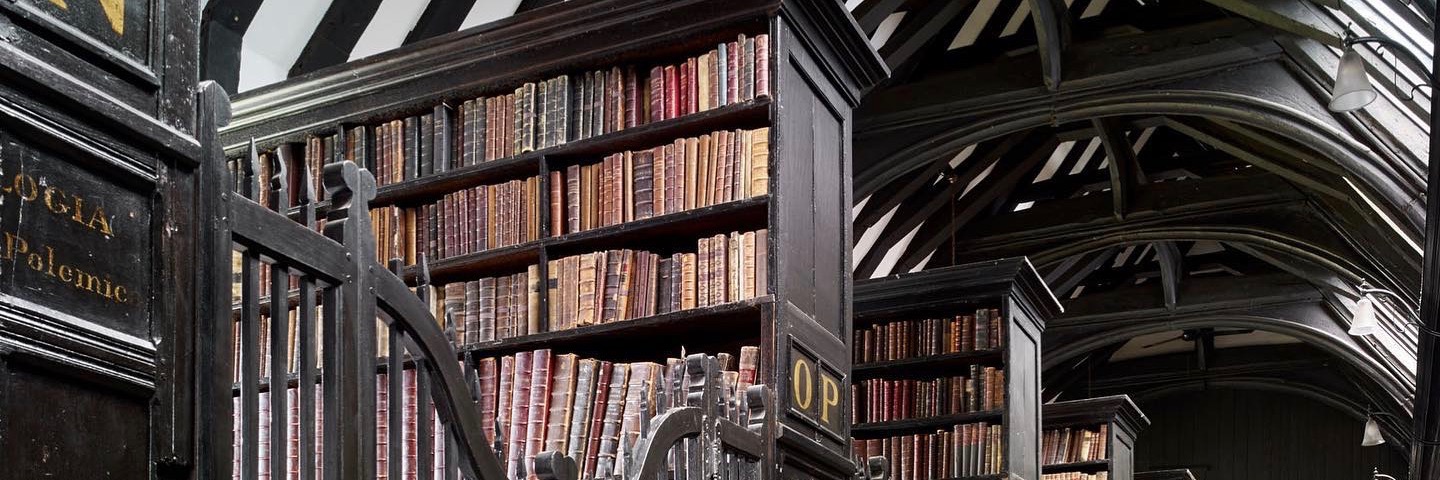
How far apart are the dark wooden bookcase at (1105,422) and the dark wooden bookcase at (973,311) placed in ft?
5.13

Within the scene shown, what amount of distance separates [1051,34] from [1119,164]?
246cm

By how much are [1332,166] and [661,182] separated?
15.7 feet

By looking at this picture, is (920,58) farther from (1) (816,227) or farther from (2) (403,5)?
(1) (816,227)

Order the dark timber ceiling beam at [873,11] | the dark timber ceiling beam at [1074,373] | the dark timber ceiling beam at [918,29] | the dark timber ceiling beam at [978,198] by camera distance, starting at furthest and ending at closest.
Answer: the dark timber ceiling beam at [1074,373], the dark timber ceiling beam at [978,198], the dark timber ceiling beam at [918,29], the dark timber ceiling beam at [873,11]

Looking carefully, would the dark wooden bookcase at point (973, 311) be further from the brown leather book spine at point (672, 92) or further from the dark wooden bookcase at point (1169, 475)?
the dark wooden bookcase at point (1169, 475)

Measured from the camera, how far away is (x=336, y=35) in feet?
19.1

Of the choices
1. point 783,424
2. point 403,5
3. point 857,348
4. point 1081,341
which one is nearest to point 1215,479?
point 1081,341

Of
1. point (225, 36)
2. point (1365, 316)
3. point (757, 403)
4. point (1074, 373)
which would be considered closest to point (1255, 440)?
point (1074, 373)

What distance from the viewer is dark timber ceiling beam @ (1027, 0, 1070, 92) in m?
7.66

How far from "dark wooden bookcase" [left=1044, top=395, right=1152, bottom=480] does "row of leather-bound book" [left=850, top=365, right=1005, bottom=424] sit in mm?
1970

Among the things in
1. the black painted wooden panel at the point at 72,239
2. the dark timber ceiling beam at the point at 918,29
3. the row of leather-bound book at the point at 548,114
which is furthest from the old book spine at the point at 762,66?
the dark timber ceiling beam at the point at 918,29

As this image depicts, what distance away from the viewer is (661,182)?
14.0ft

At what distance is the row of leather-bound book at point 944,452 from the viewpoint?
21.6 feet

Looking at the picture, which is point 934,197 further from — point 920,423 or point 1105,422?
point 920,423
